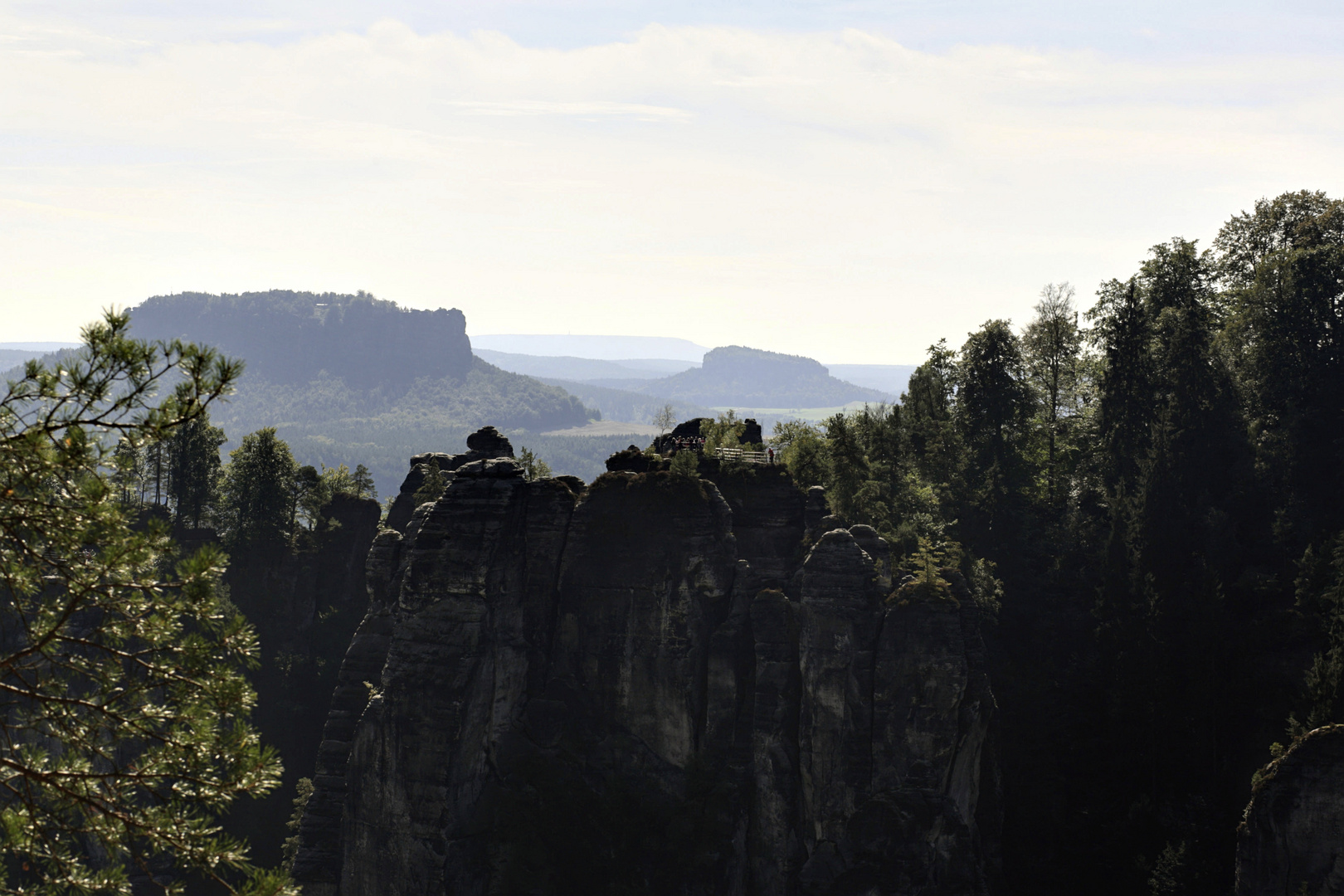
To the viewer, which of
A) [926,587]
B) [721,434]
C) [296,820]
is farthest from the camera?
[721,434]

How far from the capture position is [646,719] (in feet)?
179

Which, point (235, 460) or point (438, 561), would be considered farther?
point (235, 460)

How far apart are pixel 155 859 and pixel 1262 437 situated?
78.5m

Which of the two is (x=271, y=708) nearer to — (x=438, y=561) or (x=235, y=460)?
(x=235, y=460)

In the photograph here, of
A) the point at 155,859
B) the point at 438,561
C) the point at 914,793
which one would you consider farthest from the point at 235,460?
the point at 914,793

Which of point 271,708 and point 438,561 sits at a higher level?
point 438,561

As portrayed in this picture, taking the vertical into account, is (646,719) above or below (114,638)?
below

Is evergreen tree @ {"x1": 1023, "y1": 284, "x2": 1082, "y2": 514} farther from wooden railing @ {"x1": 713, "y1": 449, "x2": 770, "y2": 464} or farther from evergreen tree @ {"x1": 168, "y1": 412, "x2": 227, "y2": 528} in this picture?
evergreen tree @ {"x1": 168, "y1": 412, "x2": 227, "y2": 528}

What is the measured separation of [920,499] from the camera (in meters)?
68.9

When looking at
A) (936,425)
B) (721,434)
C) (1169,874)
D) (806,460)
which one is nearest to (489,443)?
(721,434)

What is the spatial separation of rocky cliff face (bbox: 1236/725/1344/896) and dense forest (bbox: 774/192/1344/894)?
2.20 meters

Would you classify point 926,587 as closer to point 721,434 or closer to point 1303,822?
point 1303,822

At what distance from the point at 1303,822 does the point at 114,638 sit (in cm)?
4628

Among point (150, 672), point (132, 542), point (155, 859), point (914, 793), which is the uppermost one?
point (132, 542)
